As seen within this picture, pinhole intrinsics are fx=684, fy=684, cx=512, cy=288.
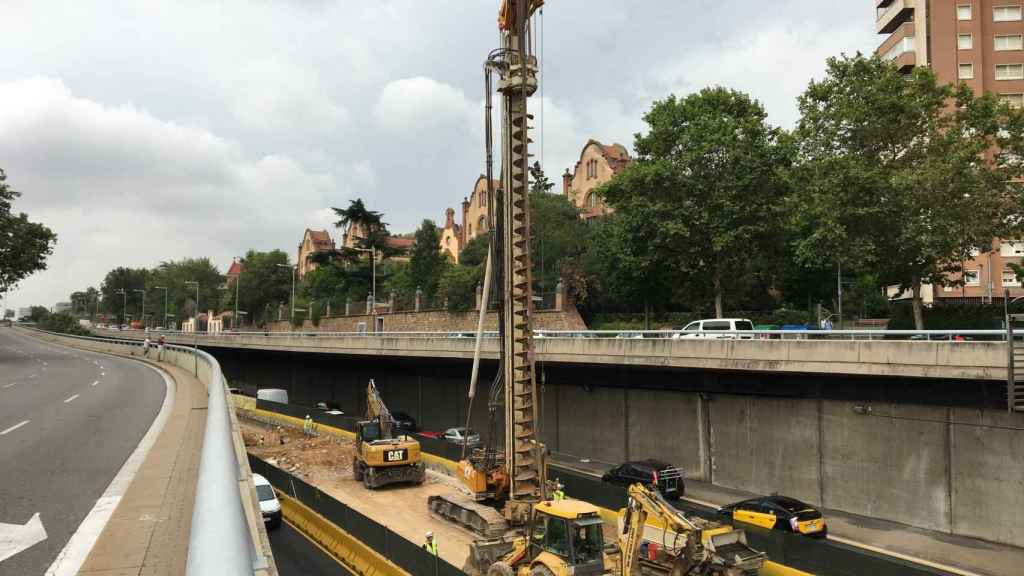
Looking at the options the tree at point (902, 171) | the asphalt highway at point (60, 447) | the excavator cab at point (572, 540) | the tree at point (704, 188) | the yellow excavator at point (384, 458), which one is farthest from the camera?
the tree at point (704, 188)

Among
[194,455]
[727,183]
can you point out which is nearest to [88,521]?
[194,455]

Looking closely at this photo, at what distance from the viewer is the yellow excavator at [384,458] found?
85.6 feet

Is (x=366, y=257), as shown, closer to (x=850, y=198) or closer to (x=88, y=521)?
(x=850, y=198)

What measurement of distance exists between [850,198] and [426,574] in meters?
25.8

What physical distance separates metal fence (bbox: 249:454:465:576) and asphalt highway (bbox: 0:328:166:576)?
5199mm

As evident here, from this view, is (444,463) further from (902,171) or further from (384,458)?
(902,171)

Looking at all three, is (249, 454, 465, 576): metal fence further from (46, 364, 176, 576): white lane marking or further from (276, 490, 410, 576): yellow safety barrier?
(46, 364, 176, 576): white lane marking

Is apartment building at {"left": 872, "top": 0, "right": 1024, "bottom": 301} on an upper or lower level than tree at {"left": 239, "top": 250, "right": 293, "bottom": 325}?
upper

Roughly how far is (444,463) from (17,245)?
147 feet

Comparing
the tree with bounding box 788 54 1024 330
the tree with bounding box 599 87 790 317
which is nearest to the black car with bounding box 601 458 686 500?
the tree with bounding box 788 54 1024 330

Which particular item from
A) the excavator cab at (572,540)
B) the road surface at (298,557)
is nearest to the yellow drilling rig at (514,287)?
the road surface at (298,557)

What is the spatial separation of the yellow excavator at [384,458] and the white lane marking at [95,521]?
1347cm

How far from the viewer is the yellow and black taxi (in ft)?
65.8

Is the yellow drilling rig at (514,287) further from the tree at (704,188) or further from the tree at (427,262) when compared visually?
the tree at (427,262)
